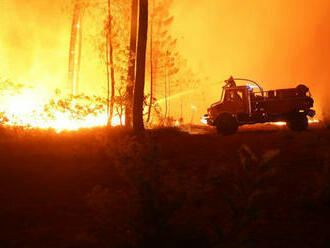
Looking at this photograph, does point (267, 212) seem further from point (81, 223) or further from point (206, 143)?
point (206, 143)

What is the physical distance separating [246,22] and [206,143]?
3352 centimetres

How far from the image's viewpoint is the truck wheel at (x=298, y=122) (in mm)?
16656

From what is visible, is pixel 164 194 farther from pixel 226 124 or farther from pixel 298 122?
pixel 298 122

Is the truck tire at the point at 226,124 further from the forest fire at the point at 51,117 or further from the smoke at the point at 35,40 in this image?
the smoke at the point at 35,40

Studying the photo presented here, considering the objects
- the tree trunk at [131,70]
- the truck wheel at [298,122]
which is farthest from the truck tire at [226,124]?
the tree trunk at [131,70]

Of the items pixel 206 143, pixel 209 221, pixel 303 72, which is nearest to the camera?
pixel 209 221

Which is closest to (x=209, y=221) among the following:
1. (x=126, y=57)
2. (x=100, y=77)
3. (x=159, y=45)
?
(x=126, y=57)

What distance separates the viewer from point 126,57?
18.2 metres

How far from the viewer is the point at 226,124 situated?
53.6 ft

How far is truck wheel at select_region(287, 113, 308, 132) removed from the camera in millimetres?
16656

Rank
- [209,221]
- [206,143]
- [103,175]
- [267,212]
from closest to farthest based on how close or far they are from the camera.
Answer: [209,221] < [267,212] < [103,175] < [206,143]

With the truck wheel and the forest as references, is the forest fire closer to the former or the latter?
the forest

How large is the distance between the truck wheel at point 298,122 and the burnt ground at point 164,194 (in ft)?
12.4

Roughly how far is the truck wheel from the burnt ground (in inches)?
148
